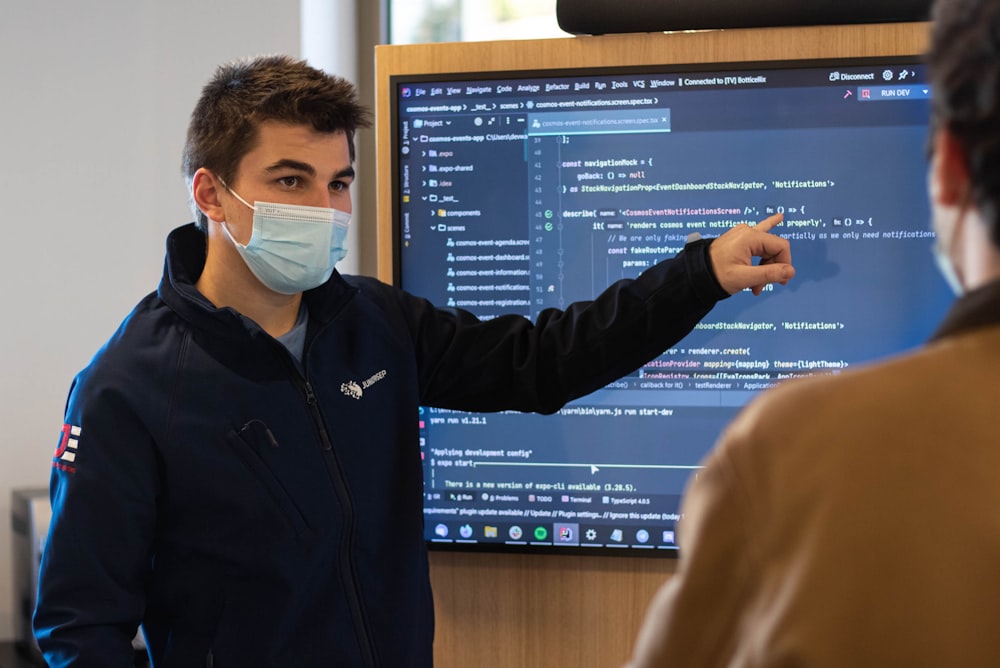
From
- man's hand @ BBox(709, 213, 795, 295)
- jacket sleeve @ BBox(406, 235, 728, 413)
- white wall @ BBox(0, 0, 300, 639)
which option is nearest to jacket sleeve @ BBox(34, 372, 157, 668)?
jacket sleeve @ BBox(406, 235, 728, 413)

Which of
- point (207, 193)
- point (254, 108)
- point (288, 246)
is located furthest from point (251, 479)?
point (254, 108)

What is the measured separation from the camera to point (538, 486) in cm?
199

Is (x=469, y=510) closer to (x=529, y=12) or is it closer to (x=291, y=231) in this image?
(x=291, y=231)

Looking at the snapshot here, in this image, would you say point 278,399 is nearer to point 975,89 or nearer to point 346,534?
point 346,534

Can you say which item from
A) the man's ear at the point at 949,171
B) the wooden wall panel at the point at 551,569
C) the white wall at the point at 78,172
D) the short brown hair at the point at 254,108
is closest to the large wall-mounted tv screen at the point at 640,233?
the wooden wall panel at the point at 551,569

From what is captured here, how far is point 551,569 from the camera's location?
6.69ft

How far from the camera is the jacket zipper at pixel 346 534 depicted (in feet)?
5.17

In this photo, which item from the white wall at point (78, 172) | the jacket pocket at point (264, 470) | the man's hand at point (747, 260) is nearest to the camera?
the jacket pocket at point (264, 470)

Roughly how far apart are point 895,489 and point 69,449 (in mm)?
1198

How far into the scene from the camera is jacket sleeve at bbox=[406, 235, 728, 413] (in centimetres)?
168

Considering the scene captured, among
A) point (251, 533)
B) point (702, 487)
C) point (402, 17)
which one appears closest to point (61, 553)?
point (251, 533)

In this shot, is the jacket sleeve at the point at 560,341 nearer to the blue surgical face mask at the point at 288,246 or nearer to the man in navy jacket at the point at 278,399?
the man in navy jacket at the point at 278,399

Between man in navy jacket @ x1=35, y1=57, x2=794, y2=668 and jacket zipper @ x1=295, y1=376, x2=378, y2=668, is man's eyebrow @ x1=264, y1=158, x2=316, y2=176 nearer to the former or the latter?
man in navy jacket @ x1=35, y1=57, x2=794, y2=668

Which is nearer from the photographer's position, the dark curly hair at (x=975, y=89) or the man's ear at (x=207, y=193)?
the dark curly hair at (x=975, y=89)
